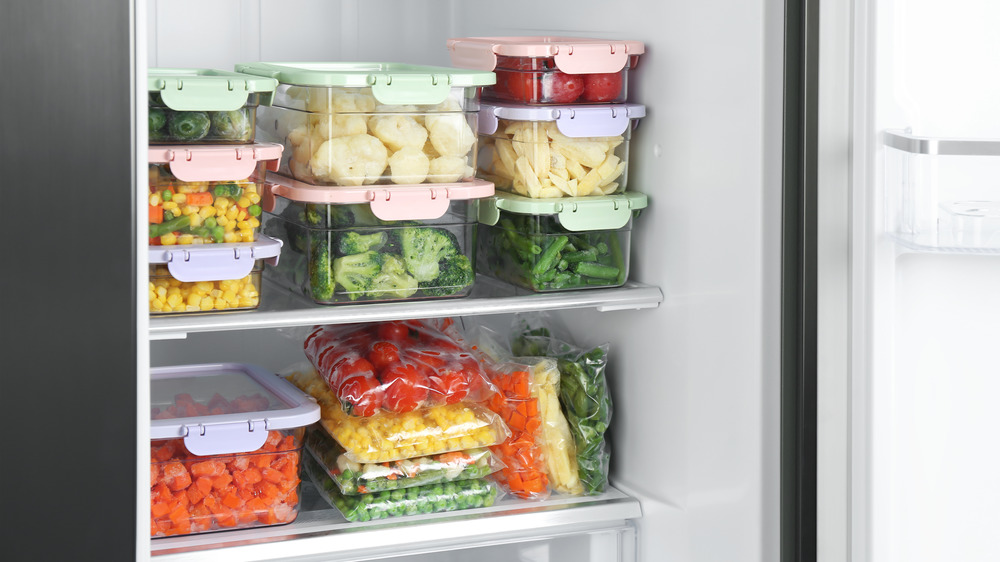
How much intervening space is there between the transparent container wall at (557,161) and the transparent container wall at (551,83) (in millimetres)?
42

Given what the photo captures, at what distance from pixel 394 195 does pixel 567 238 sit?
0.93 feet

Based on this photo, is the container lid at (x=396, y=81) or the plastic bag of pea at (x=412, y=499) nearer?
the container lid at (x=396, y=81)

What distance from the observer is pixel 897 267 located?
1.13m

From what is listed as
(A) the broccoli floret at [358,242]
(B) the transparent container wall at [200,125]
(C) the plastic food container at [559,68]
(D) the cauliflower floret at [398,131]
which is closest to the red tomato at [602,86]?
(C) the plastic food container at [559,68]

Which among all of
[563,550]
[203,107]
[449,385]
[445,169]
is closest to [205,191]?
[203,107]

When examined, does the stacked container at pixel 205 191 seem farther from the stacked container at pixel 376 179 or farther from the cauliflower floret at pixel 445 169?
the cauliflower floret at pixel 445 169

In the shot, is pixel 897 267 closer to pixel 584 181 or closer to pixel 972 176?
pixel 972 176

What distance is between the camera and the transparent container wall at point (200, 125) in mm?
1306

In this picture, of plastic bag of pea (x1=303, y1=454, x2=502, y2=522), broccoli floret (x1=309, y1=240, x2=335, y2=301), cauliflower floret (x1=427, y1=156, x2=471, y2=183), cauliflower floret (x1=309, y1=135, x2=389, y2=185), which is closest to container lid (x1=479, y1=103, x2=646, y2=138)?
cauliflower floret (x1=427, y1=156, x2=471, y2=183)

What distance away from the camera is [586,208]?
1516 mm

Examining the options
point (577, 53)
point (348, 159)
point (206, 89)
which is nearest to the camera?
point (206, 89)

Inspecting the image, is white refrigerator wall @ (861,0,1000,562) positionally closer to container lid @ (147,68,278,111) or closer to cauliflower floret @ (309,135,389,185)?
cauliflower floret @ (309,135,389,185)

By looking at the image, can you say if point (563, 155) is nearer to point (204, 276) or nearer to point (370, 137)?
point (370, 137)

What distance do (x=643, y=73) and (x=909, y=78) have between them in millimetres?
500
